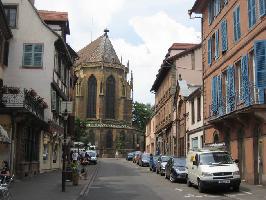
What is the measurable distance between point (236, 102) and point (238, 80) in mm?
1722

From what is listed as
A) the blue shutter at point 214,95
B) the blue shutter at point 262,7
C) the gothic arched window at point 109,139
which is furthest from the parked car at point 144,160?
the gothic arched window at point 109,139

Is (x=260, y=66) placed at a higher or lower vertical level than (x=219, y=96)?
higher

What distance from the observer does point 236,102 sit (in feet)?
81.1

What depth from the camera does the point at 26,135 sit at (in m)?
30.1

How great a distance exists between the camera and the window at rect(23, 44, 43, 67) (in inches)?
1344

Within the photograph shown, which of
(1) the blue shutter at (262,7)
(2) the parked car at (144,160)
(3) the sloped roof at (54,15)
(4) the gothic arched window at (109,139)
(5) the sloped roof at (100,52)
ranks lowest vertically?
(2) the parked car at (144,160)

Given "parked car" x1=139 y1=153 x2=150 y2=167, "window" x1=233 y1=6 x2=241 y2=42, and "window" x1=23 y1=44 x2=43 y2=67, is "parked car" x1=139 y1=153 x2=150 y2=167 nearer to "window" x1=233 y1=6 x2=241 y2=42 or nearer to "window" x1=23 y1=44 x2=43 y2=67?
"window" x1=23 y1=44 x2=43 y2=67

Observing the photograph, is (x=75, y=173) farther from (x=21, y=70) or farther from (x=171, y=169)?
(x=21, y=70)

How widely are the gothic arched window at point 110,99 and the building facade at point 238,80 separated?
Answer: 6362 centimetres

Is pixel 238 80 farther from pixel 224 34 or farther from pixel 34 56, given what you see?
pixel 34 56

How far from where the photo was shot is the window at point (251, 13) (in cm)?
2289

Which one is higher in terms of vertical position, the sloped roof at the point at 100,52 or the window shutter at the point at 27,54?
the sloped roof at the point at 100,52

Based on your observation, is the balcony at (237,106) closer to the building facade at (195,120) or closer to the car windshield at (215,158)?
the car windshield at (215,158)

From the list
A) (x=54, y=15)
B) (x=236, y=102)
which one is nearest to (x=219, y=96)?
(x=236, y=102)
